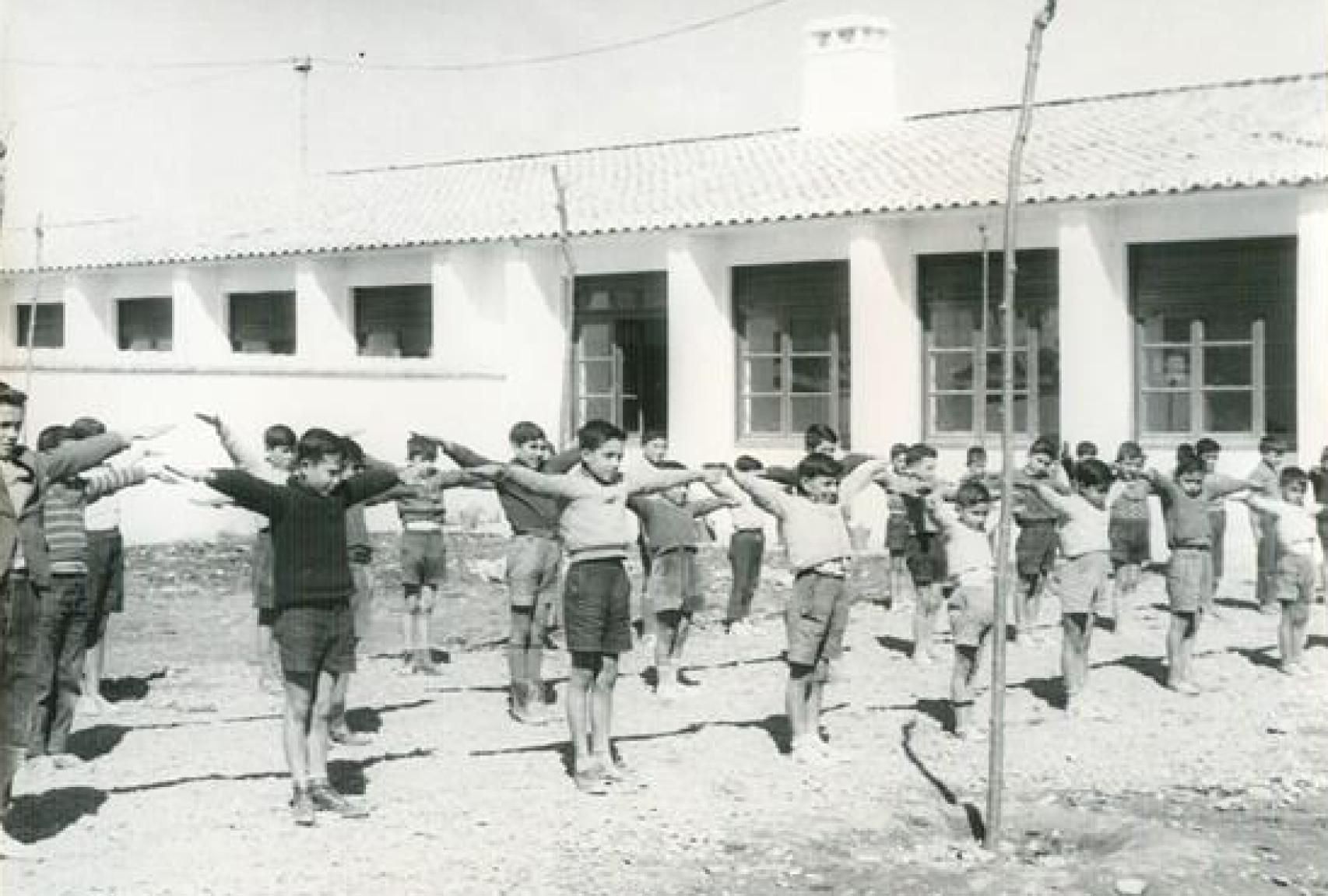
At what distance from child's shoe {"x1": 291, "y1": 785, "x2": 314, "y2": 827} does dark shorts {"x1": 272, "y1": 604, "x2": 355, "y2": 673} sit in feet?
1.63

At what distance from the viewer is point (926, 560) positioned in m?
10.7

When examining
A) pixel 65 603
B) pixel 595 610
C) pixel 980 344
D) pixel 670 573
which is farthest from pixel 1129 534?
pixel 65 603

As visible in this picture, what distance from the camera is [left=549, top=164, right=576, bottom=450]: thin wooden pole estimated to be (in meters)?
16.5

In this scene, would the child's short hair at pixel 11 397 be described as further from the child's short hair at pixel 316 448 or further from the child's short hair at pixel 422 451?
the child's short hair at pixel 422 451

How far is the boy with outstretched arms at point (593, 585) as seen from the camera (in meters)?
7.18

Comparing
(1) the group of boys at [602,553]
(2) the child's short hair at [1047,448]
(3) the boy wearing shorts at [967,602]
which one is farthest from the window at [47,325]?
(3) the boy wearing shorts at [967,602]

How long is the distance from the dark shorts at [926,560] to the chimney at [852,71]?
40.3ft

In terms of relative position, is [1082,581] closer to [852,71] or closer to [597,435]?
[597,435]

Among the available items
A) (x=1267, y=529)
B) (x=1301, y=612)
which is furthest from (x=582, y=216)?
(x=1301, y=612)

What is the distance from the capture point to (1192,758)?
25.9ft

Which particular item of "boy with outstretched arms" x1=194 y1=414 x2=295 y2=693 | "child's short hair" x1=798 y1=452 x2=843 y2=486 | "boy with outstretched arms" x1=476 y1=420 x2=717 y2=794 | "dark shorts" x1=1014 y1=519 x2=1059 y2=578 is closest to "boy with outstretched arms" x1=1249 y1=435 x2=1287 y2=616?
"dark shorts" x1=1014 y1=519 x2=1059 y2=578

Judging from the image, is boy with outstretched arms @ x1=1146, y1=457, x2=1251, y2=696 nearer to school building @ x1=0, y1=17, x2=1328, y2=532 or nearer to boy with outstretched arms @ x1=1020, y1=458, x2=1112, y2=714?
boy with outstretched arms @ x1=1020, y1=458, x2=1112, y2=714

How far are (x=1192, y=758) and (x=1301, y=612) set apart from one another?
264cm

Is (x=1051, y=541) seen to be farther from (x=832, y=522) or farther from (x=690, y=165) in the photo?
(x=690, y=165)
